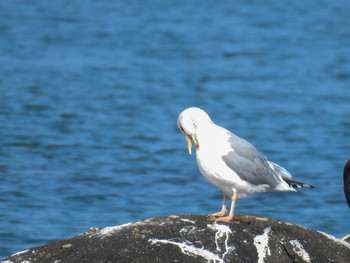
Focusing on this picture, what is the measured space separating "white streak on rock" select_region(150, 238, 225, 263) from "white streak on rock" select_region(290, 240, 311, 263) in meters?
0.63

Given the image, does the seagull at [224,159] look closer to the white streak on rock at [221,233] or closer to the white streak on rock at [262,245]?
the white streak on rock at [221,233]

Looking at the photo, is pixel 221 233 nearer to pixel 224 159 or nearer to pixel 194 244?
pixel 194 244

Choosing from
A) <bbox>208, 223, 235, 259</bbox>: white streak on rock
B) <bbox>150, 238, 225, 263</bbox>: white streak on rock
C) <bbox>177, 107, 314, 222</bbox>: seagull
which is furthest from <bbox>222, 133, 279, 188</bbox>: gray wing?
<bbox>150, 238, 225, 263</bbox>: white streak on rock

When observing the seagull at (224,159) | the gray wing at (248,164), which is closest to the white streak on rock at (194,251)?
the seagull at (224,159)

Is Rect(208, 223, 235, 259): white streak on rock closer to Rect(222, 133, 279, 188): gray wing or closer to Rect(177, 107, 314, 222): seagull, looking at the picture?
Rect(177, 107, 314, 222): seagull

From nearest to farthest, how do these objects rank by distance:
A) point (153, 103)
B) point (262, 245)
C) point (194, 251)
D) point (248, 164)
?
point (194, 251)
point (262, 245)
point (248, 164)
point (153, 103)

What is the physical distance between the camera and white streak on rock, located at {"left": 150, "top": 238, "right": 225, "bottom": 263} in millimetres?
6121

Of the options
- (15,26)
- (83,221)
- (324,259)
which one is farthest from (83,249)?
(15,26)

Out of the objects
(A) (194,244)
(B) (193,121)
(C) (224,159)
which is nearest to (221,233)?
(A) (194,244)

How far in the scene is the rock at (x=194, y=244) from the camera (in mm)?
6109

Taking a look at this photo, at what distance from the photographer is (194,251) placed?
20.2ft

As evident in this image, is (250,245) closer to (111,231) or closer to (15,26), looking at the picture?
(111,231)

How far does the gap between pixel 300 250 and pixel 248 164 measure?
2.69ft

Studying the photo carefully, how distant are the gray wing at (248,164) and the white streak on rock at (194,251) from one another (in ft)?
2.60
